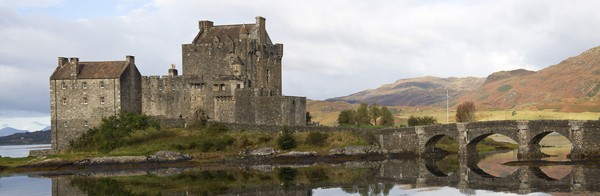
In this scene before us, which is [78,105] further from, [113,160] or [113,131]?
[113,160]

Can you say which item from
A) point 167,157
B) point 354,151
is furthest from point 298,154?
point 167,157

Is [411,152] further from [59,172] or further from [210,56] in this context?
[59,172]

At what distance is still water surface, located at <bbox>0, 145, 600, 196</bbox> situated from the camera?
162 ft

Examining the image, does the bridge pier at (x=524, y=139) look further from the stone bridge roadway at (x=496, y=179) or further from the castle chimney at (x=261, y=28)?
the castle chimney at (x=261, y=28)

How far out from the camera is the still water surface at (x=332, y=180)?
49344 mm

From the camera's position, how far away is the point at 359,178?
2250 inches

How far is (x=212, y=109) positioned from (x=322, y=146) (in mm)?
15523

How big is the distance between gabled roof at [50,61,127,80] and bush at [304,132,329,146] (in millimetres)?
23925

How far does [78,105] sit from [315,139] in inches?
1142

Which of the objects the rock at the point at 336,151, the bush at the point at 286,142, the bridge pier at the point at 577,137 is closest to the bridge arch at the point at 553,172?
the bridge pier at the point at 577,137

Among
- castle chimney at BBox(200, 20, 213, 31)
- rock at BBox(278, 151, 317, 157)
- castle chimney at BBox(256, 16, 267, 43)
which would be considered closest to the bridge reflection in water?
rock at BBox(278, 151, 317, 157)

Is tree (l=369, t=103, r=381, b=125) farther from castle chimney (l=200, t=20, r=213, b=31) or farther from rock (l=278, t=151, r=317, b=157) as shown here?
rock (l=278, t=151, r=317, b=157)

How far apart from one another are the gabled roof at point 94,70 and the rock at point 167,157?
15527 mm

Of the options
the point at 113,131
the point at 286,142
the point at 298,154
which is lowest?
the point at 298,154
